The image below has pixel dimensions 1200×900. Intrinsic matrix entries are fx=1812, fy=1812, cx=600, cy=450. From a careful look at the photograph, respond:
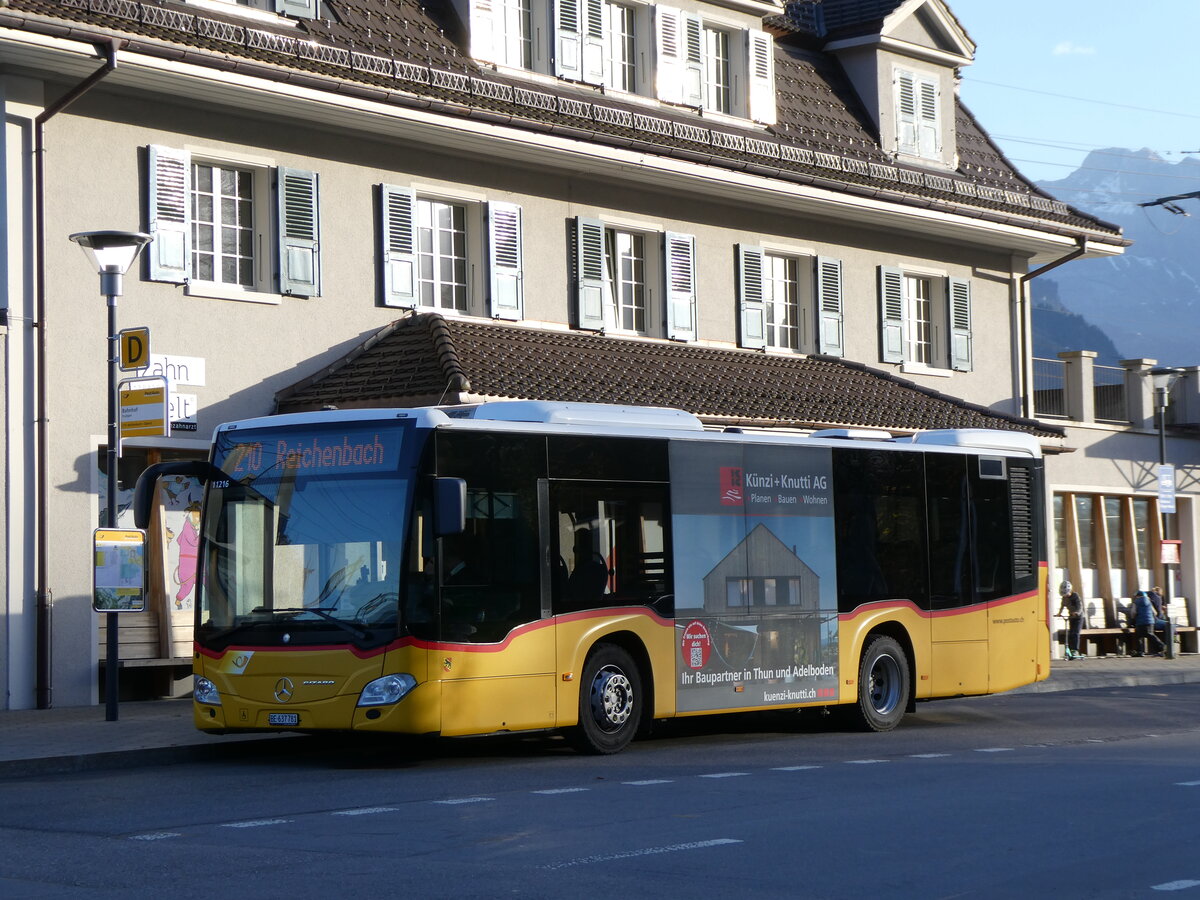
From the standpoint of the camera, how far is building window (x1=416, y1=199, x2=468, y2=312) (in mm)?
23234

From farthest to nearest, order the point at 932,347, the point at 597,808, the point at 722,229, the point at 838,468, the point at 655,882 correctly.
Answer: the point at 932,347 < the point at 722,229 < the point at 838,468 < the point at 597,808 < the point at 655,882

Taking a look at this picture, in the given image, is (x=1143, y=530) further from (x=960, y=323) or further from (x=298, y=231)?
(x=298, y=231)

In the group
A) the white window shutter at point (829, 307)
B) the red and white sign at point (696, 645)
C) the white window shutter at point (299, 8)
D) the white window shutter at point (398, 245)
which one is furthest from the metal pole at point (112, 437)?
the white window shutter at point (829, 307)

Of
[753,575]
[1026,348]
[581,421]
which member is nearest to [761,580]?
[753,575]

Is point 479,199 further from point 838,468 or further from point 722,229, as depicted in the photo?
point 838,468

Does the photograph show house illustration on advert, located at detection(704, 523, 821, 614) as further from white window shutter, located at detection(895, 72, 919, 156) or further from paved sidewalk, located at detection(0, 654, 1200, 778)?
white window shutter, located at detection(895, 72, 919, 156)

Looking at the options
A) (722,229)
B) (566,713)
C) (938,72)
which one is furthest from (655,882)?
(938,72)

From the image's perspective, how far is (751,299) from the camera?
90.1 feet

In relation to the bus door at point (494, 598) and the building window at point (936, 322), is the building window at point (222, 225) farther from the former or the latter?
the building window at point (936, 322)

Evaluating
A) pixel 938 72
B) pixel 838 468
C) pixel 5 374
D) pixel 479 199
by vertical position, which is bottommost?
pixel 838 468

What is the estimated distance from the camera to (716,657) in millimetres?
16078

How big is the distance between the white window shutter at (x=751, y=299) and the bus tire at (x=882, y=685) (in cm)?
981

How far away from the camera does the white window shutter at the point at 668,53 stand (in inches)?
1035

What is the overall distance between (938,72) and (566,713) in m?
20.3
